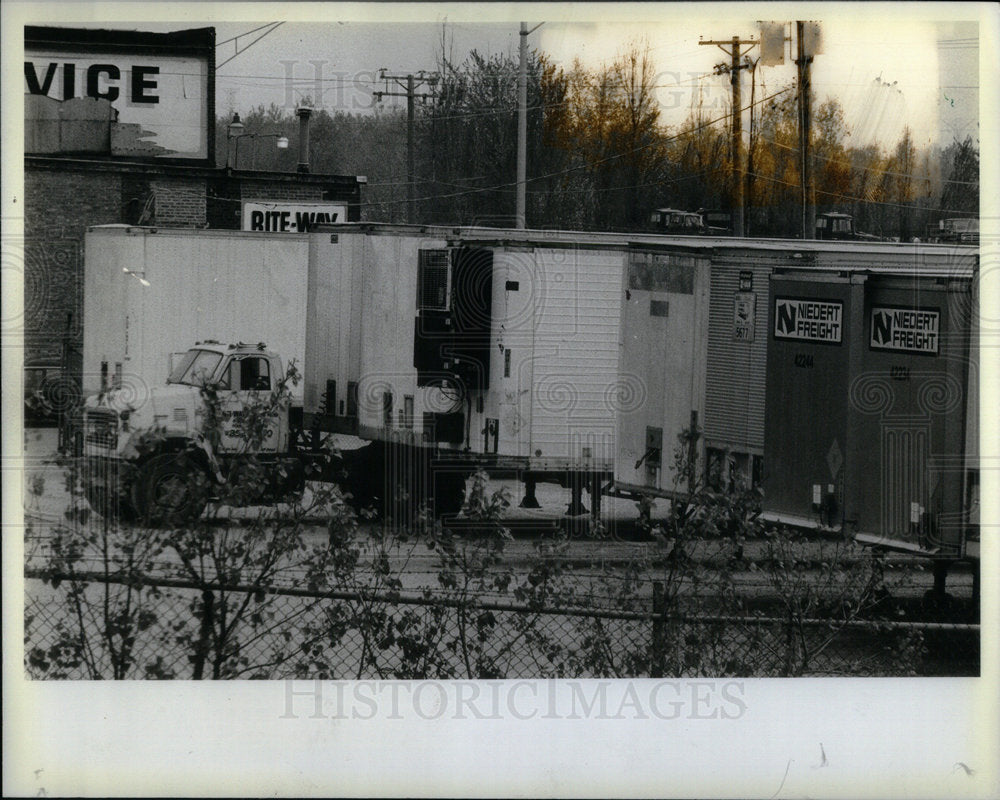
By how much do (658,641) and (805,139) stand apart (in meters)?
3.13

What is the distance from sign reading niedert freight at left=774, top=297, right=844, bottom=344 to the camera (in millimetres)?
8547

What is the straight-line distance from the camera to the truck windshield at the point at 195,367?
746 cm

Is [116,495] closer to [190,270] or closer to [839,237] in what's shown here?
[190,270]

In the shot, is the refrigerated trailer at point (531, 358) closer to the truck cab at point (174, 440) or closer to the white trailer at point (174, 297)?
the white trailer at point (174, 297)

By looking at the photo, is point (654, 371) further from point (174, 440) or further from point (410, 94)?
point (174, 440)

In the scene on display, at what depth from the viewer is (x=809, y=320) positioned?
8.77 metres

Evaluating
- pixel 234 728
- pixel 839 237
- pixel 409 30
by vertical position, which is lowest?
pixel 234 728

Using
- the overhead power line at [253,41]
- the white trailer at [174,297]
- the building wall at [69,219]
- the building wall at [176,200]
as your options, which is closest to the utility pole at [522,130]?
the building wall at [69,219]

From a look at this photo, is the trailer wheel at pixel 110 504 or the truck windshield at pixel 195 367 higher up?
the truck windshield at pixel 195 367

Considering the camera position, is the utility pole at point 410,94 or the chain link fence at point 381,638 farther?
the utility pole at point 410,94

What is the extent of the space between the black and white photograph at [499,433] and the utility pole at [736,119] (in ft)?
0.08

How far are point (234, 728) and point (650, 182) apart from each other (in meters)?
4.04

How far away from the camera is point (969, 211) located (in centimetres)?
763

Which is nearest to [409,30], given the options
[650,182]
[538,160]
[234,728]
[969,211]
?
[538,160]
